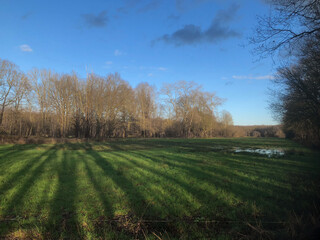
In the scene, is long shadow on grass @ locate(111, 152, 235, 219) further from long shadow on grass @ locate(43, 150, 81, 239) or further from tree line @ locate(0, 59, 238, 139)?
tree line @ locate(0, 59, 238, 139)

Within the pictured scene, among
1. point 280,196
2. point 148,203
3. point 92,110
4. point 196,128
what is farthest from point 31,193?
point 196,128

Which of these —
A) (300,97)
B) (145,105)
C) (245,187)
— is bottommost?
(245,187)

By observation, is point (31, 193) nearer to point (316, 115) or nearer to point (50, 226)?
point (50, 226)

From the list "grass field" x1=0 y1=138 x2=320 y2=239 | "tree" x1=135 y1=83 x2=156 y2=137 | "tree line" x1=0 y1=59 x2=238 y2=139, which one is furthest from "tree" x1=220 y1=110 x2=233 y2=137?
"grass field" x1=0 y1=138 x2=320 y2=239

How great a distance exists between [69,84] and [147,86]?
23.7 meters

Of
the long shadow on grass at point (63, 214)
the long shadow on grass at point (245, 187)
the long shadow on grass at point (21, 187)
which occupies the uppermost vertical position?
the long shadow on grass at point (21, 187)

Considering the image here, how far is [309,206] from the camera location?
4934 millimetres

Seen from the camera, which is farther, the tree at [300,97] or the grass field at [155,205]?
the tree at [300,97]

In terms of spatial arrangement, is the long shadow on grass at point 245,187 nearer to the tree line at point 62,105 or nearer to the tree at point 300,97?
the tree at point 300,97

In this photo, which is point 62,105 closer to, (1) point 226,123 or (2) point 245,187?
(2) point 245,187

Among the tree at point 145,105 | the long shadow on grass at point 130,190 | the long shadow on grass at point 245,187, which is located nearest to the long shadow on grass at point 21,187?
the long shadow on grass at point 130,190

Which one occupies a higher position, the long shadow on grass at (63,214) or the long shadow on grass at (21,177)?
the long shadow on grass at (21,177)

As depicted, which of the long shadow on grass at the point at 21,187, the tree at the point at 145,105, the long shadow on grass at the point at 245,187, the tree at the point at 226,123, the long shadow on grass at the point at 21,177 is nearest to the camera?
the long shadow on grass at the point at 21,187

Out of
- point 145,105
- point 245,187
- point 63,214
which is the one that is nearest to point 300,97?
point 245,187
